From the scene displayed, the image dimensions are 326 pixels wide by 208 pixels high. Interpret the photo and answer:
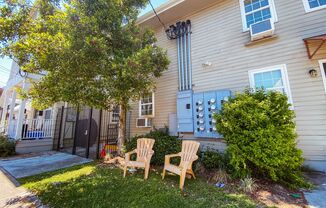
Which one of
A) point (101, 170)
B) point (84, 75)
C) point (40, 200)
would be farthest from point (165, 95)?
point (40, 200)

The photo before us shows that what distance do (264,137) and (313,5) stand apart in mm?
4651

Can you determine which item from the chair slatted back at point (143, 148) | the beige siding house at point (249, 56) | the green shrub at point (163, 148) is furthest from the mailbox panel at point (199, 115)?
the chair slatted back at point (143, 148)

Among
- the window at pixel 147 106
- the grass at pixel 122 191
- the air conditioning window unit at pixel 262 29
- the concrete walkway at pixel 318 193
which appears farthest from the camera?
the window at pixel 147 106

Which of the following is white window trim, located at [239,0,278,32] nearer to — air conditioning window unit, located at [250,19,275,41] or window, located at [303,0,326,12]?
air conditioning window unit, located at [250,19,275,41]

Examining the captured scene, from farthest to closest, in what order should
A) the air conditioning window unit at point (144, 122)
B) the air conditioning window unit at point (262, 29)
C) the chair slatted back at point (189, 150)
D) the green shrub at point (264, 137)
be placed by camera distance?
1. the air conditioning window unit at point (144, 122)
2. the air conditioning window unit at point (262, 29)
3. the chair slatted back at point (189, 150)
4. the green shrub at point (264, 137)

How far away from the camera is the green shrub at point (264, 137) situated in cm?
363

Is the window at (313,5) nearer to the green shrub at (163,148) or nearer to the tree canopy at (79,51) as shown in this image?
the tree canopy at (79,51)

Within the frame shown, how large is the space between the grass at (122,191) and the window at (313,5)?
585 cm

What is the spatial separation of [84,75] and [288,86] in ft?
21.1

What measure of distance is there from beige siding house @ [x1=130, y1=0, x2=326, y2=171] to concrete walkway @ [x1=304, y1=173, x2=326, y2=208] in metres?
0.44

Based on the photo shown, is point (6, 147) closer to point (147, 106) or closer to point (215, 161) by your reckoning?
point (147, 106)

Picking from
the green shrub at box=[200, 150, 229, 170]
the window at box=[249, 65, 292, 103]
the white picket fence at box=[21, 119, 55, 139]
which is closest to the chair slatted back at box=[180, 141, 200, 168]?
the green shrub at box=[200, 150, 229, 170]

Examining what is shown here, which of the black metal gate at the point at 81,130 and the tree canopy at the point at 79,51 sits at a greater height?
the tree canopy at the point at 79,51

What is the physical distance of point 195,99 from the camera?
6.38 meters
